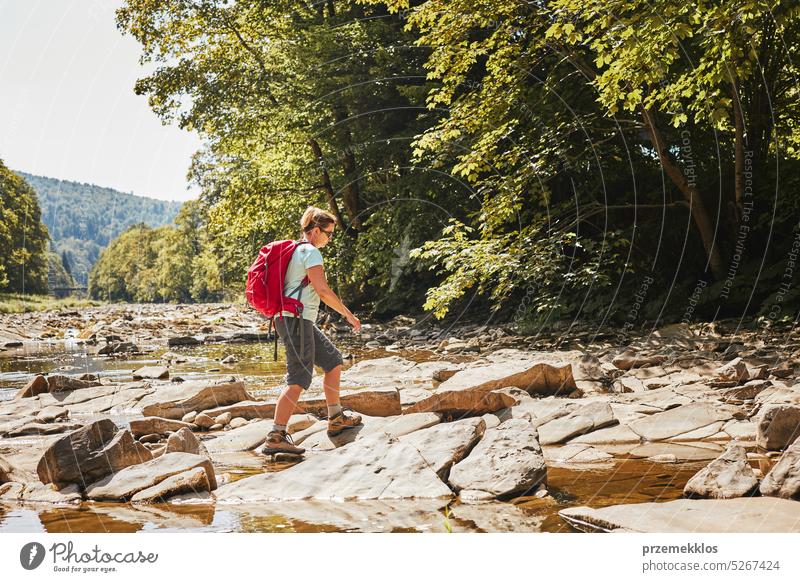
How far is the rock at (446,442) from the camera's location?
514 centimetres

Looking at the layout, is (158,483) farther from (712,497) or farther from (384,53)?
(384,53)

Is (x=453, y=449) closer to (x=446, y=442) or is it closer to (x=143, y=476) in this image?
(x=446, y=442)

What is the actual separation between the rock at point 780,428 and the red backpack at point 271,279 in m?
3.81

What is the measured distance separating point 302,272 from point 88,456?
2.09 m

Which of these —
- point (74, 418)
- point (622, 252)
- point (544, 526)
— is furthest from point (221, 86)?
point (544, 526)

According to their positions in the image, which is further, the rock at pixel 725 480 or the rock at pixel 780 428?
the rock at pixel 780 428

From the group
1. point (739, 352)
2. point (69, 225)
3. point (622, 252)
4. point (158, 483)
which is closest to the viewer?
point (158, 483)

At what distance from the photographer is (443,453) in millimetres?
5258

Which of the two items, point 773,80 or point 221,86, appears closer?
point 773,80

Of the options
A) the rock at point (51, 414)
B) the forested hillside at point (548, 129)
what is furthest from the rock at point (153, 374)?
the forested hillside at point (548, 129)

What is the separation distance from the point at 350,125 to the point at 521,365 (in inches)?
584

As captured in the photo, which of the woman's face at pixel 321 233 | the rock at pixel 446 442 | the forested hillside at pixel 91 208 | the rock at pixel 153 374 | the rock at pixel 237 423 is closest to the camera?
the rock at pixel 446 442

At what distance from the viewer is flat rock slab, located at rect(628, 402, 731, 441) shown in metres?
6.37

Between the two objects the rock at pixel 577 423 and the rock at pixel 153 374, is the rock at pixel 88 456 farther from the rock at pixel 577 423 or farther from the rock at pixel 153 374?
the rock at pixel 153 374
